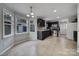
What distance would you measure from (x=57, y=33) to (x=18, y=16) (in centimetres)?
621

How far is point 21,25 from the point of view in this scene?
6348 millimetres

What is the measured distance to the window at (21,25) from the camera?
19.4 feet

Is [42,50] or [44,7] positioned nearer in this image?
[42,50]

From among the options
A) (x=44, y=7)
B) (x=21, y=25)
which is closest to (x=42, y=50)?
(x=44, y=7)

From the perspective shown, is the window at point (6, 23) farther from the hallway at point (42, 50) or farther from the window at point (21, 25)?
the window at point (21, 25)

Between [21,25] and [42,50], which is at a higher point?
[21,25]

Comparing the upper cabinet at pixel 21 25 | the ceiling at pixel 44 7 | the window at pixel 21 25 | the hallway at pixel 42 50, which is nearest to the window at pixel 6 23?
the ceiling at pixel 44 7

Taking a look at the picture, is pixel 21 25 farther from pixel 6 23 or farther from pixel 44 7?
pixel 44 7

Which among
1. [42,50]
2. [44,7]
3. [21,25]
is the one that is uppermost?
[44,7]

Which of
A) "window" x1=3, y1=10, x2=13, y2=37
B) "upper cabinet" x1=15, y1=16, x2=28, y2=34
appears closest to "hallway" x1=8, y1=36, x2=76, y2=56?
"window" x1=3, y1=10, x2=13, y2=37

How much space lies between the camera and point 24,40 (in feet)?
21.4

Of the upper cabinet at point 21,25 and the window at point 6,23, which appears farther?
the upper cabinet at point 21,25

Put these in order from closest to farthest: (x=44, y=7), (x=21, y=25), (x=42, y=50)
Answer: (x=42, y=50) → (x=44, y=7) → (x=21, y=25)

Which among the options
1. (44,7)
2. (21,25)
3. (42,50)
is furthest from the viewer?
(21,25)
